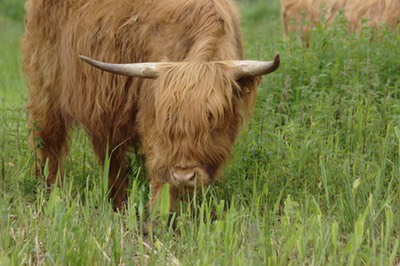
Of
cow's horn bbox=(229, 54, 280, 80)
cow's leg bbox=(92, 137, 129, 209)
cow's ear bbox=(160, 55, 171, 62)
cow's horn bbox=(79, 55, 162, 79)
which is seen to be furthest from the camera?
cow's leg bbox=(92, 137, 129, 209)

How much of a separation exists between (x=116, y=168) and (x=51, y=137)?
1.76 ft

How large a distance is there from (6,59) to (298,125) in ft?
15.7

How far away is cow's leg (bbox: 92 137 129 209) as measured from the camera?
654 centimetres

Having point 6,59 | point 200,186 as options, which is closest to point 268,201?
point 200,186

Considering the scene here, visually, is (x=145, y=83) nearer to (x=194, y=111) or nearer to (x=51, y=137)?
(x=194, y=111)

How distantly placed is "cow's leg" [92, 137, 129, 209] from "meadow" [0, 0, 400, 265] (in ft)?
0.30

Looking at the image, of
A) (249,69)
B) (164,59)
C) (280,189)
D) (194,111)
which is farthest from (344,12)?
(194,111)

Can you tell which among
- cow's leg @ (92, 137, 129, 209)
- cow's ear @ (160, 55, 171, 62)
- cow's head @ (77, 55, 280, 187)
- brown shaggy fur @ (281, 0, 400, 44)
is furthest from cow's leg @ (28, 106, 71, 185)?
brown shaggy fur @ (281, 0, 400, 44)

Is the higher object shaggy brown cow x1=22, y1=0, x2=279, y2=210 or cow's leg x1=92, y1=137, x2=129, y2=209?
shaggy brown cow x1=22, y1=0, x2=279, y2=210

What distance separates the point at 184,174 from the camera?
17.6 ft

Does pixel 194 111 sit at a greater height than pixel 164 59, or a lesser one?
lesser

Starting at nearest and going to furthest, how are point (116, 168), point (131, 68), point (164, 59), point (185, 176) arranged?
point (185, 176), point (131, 68), point (164, 59), point (116, 168)

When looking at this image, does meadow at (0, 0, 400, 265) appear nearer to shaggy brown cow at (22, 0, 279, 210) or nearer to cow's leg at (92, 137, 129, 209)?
cow's leg at (92, 137, 129, 209)

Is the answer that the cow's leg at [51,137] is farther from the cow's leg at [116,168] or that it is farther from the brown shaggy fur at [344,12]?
the brown shaggy fur at [344,12]
